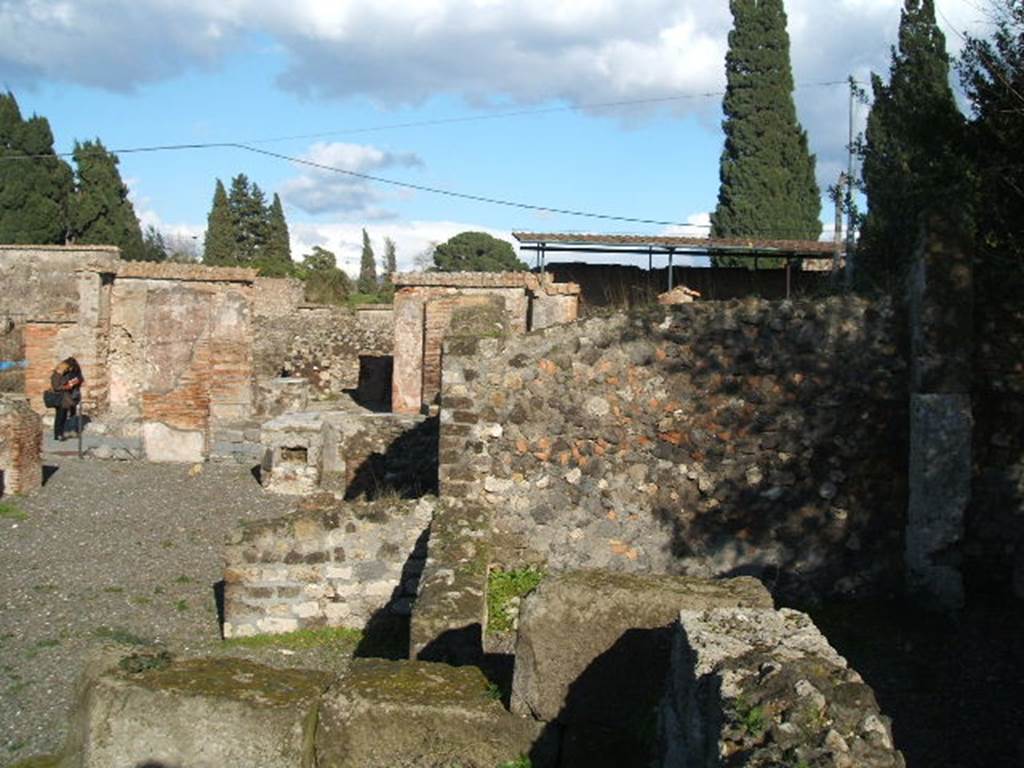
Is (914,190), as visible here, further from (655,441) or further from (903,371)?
(655,441)

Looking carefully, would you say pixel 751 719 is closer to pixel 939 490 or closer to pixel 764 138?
pixel 939 490

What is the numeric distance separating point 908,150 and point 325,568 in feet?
31.1

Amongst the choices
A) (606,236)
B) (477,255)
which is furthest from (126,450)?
(477,255)

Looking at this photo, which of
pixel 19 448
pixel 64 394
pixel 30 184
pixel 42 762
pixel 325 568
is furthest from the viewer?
pixel 30 184

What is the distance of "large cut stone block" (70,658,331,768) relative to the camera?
3.86 metres

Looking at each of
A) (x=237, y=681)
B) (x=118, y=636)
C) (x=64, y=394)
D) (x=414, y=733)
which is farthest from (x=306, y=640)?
(x=64, y=394)

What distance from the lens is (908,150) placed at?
44.4 feet

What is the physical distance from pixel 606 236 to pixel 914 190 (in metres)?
11.6

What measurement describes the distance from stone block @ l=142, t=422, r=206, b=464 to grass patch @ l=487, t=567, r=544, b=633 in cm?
993

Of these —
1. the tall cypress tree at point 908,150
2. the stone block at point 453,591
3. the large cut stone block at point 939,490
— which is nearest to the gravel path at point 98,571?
the stone block at point 453,591

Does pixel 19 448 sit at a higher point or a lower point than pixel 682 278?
lower

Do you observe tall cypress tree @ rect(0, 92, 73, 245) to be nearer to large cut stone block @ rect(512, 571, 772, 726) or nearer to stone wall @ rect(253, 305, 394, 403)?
stone wall @ rect(253, 305, 394, 403)

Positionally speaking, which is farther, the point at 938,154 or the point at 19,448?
the point at 19,448

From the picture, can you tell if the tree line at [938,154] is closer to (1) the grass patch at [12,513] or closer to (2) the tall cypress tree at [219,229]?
(1) the grass patch at [12,513]
